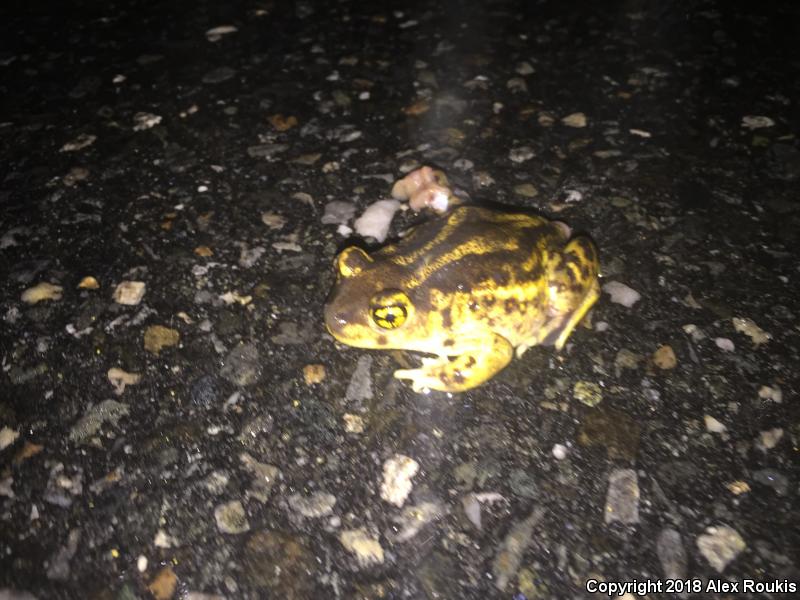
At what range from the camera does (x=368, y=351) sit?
2461mm

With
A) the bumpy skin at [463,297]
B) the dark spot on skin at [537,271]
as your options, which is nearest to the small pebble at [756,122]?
the bumpy skin at [463,297]

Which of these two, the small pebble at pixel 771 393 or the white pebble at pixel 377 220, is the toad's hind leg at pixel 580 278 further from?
the white pebble at pixel 377 220

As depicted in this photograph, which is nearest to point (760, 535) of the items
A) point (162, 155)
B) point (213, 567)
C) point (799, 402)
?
point (799, 402)

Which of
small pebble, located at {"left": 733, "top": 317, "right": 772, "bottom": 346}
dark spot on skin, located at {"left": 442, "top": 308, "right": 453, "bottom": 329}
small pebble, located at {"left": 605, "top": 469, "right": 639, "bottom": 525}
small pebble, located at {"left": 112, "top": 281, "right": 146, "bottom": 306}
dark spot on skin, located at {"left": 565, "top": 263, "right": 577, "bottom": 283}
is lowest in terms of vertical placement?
small pebble, located at {"left": 605, "top": 469, "right": 639, "bottom": 525}

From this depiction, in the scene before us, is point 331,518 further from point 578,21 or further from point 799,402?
point 578,21

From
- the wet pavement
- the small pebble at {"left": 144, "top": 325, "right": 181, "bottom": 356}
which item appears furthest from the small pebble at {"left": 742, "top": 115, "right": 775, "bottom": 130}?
the small pebble at {"left": 144, "top": 325, "right": 181, "bottom": 356}

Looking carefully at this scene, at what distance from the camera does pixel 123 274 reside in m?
2.75

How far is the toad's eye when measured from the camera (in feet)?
7.32

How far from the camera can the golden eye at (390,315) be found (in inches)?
88.0

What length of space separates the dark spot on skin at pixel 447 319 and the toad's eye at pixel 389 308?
182 mm

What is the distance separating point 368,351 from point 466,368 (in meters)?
0.45

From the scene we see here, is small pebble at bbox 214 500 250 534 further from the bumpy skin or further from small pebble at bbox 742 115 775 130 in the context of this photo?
small pebble at bbox 742 115 775 130

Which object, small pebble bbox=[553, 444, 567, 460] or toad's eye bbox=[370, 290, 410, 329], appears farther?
toad's eye bbox=[370, 290, 410, 329]

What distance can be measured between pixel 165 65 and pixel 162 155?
3.78 feet
